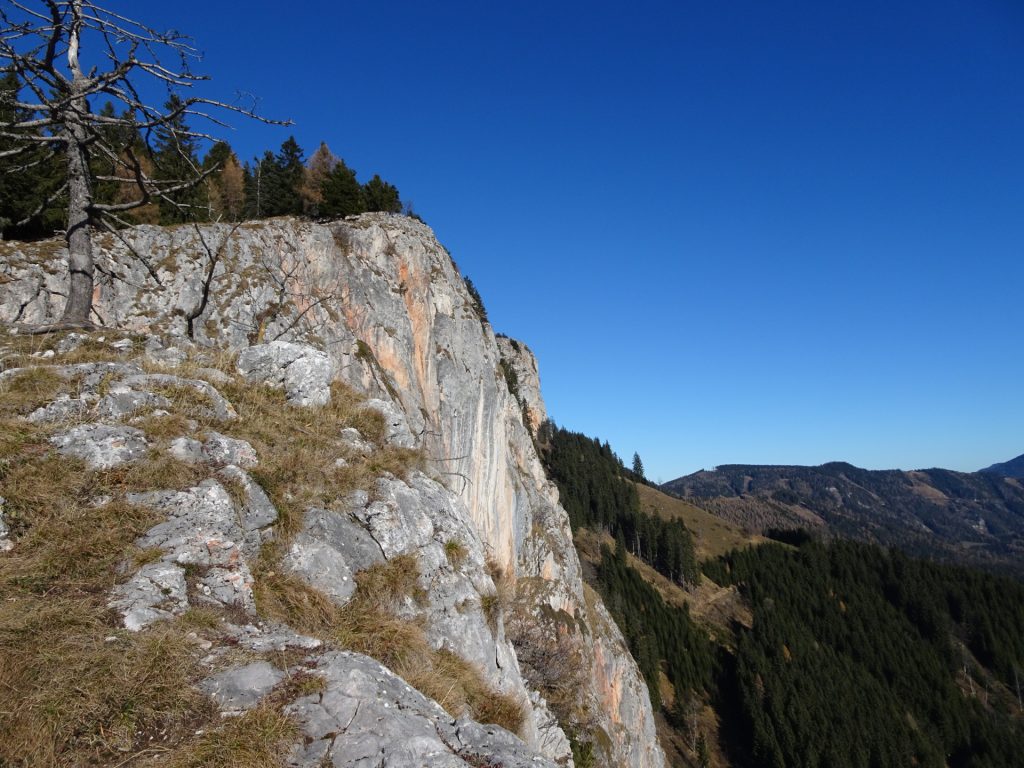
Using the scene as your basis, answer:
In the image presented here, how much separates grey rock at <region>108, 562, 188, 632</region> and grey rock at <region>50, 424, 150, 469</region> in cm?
179

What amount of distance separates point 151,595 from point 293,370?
580 centimetres

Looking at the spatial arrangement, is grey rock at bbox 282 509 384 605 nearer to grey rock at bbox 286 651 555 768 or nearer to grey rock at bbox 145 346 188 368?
grey rock at bbox 286 651 555 768

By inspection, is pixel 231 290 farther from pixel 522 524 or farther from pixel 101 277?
pixel 522 524

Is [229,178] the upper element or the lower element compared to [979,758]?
upper

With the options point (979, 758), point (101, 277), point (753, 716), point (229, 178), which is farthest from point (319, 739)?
point (979, 758)

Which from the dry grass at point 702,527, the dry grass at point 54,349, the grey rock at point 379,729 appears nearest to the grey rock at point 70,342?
the dry grass at point 54,349

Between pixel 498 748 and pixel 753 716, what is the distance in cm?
10591

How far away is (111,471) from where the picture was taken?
5.78m

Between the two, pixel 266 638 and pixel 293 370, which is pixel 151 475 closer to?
pixel 266 638

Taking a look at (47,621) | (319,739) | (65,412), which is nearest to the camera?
(319,739)

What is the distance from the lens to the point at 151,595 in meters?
4.61

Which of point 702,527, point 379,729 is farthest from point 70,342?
point 702,527

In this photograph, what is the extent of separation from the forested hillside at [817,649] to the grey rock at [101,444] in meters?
93.5

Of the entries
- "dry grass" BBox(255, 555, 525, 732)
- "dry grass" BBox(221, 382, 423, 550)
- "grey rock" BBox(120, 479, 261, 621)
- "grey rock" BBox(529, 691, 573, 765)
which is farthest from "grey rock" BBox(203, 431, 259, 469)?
"grey rock" BBox(529, 691, 573, 765)
